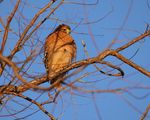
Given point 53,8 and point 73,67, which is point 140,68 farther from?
point 53,8

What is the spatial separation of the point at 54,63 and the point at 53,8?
90.9 inches

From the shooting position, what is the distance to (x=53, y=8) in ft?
11.2

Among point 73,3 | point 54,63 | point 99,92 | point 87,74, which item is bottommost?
point 99,92

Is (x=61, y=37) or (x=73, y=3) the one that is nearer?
(x=73, y=3)

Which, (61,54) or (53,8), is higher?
(61,54)

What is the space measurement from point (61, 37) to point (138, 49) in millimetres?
2574

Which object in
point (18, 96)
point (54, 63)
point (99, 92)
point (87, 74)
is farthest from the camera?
point (54, 63)

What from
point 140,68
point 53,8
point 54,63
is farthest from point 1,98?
point 54,63

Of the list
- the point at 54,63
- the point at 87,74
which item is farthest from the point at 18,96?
the point at 54,63

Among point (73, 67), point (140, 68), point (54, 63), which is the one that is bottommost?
point (140, 68)

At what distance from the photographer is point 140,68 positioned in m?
3.29

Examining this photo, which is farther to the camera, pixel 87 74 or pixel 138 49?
pixel 138 49

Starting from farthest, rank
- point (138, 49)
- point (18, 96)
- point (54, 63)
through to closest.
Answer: point (54, 63) < point (18, 96) < point (138, 49)

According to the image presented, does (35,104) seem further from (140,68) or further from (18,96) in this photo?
(140,68)
